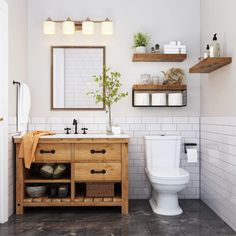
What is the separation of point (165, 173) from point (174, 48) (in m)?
1.51

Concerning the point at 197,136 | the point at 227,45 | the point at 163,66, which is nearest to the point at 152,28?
the point at 163,66

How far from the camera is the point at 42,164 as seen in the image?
11.6 ft

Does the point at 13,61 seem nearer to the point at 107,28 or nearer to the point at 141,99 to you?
the point at 107,28

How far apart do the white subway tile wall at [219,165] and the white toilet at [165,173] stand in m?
0.33

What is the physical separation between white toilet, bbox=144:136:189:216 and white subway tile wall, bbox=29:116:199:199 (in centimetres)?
24

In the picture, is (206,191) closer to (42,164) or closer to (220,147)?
(220,147)

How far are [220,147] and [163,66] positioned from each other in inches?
51.4

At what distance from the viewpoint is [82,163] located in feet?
10.8

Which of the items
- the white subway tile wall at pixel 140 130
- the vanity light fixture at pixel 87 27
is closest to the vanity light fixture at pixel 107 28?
the vanity light fixture at pixel 87 27

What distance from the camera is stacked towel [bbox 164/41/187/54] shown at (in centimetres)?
375

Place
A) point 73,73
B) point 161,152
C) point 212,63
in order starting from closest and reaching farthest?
point 212,63
point 161,152
point 73,73

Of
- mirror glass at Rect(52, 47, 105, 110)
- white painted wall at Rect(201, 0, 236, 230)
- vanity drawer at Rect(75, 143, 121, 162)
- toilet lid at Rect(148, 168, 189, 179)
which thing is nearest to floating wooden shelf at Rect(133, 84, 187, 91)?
white painted wall at Rect(201, 0, 236, 230)

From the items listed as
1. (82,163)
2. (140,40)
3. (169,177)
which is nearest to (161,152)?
(169,177)

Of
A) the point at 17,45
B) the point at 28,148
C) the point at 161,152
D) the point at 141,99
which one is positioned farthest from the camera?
the point at 141,99
